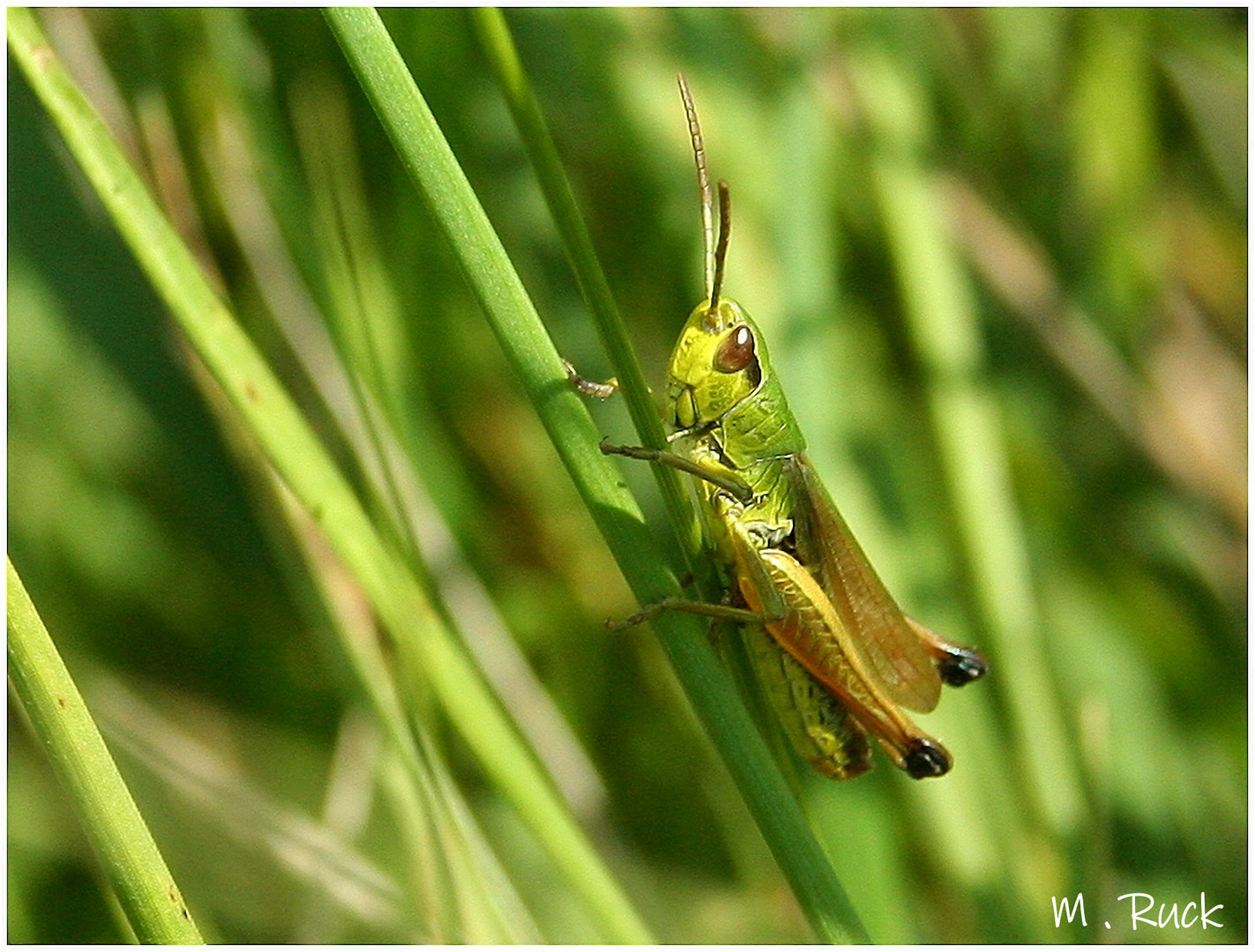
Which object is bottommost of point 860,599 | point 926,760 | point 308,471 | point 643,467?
point 926,760


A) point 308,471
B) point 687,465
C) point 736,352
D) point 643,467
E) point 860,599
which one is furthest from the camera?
point 643,467

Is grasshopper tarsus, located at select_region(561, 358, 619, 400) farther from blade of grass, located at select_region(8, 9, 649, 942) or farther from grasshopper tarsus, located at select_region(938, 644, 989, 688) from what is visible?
grasshopper tarsus, located at select_region(938, 644, 989, 688)

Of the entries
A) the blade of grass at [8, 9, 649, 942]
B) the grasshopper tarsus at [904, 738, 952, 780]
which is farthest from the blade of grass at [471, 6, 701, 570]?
the grasshopper tarsus at [904, 738, 952, 780]

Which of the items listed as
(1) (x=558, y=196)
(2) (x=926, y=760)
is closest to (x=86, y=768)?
(1) (x=558, y=196)

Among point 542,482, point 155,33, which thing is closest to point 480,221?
point 155,33

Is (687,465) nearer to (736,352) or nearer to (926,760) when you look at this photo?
(736,352)

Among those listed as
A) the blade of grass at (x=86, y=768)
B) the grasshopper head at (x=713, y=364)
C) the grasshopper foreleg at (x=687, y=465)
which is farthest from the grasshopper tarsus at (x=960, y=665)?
the blade of grass at (x=86, y=768)

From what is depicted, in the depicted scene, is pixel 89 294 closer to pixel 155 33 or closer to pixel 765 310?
pixel 155 33

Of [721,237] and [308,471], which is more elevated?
[721,237]
